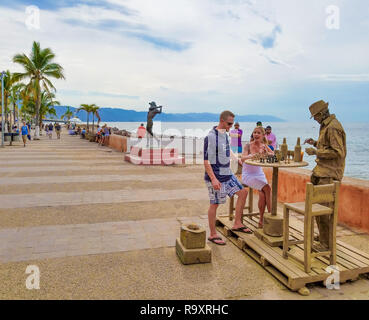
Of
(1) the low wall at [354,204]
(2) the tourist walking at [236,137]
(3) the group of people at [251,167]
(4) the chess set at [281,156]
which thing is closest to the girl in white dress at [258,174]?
(3) the group of people at [251,167]

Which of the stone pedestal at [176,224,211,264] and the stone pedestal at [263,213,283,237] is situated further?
the stone pedestal at [263,213,283,237]

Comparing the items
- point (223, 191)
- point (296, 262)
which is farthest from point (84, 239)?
point (296, 262)

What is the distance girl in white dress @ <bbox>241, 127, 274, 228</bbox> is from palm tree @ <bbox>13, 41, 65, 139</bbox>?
30.5 meters

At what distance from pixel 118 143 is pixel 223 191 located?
56.2 ft

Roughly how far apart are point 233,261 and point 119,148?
1731 cm

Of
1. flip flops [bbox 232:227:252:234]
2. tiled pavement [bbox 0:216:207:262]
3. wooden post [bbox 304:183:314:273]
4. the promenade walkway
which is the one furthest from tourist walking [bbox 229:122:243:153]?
wooden post [bbox 304:183:314:273]

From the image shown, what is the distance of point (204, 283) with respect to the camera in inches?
135

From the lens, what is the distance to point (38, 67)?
104 feet

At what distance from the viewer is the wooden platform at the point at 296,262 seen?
3.33 meters

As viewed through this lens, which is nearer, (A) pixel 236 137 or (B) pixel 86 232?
(B) pixel 86 232

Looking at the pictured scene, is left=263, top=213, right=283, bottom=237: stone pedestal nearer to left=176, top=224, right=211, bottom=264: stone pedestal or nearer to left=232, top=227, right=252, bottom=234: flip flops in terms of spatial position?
left=232, top=227, right=252, bottom=234: flip flops

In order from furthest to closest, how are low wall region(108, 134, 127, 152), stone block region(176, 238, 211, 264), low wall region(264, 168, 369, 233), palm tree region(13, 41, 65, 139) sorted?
palm tree region(13, 41, 65, 139), low wall region(108, 134, 127, 152), low wall region(264, 168, 369, 233), stone block region(176, 238, 211, 264)

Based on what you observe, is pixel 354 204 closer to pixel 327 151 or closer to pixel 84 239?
pixel 327 151

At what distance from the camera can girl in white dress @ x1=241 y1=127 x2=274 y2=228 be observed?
4.69 m
